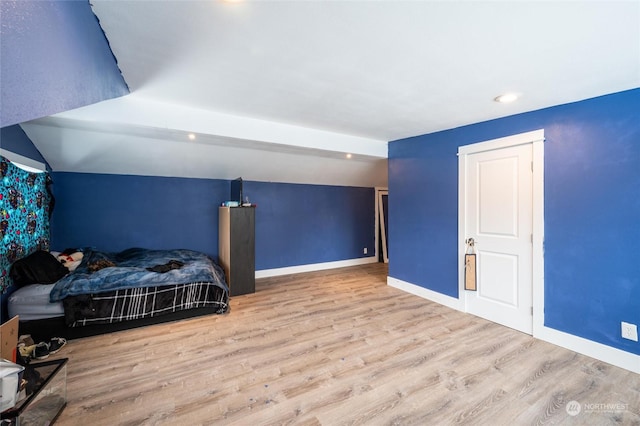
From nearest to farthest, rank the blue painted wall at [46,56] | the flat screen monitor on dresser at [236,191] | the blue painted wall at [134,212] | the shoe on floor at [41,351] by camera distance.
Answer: the blue painted wall at [46,56]
the shoe on floor at [41,351]
the blue painted wall at [134,212]
the flat screen monitor on dresser at [236,191]

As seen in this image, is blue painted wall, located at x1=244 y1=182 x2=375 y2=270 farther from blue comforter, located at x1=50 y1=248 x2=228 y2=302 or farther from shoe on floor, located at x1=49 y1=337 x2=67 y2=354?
shoe on floor, located at x1=49 y1=337 x2=67 y2=354

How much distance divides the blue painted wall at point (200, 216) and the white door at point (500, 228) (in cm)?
299

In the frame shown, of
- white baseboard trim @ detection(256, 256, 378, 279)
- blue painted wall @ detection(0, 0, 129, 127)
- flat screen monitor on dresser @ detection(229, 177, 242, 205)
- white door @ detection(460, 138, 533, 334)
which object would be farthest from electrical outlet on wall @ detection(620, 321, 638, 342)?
flat screen monitor on dresser @ detection(229, 177, 242, 205)

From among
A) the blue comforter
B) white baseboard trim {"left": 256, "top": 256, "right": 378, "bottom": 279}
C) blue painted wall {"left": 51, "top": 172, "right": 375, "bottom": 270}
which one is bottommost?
white baseboard trim {"left": 256, "top": 256, "right": 378, "bottom": 279}

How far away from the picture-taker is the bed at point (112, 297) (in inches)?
103

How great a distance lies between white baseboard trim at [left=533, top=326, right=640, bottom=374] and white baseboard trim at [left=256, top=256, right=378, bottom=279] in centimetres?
368

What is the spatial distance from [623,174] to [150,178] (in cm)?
575

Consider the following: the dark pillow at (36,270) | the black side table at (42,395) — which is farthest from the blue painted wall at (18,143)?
the black side table at (42,395)

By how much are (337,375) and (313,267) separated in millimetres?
3567

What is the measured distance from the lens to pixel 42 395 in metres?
1.58

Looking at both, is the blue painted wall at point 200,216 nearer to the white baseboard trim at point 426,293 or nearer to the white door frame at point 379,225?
the white door frame at point 379,225

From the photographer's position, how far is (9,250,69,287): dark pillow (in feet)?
8.97

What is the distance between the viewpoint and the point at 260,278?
199 inches

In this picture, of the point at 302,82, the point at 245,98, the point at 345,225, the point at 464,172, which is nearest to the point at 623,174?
the point at 464,172
